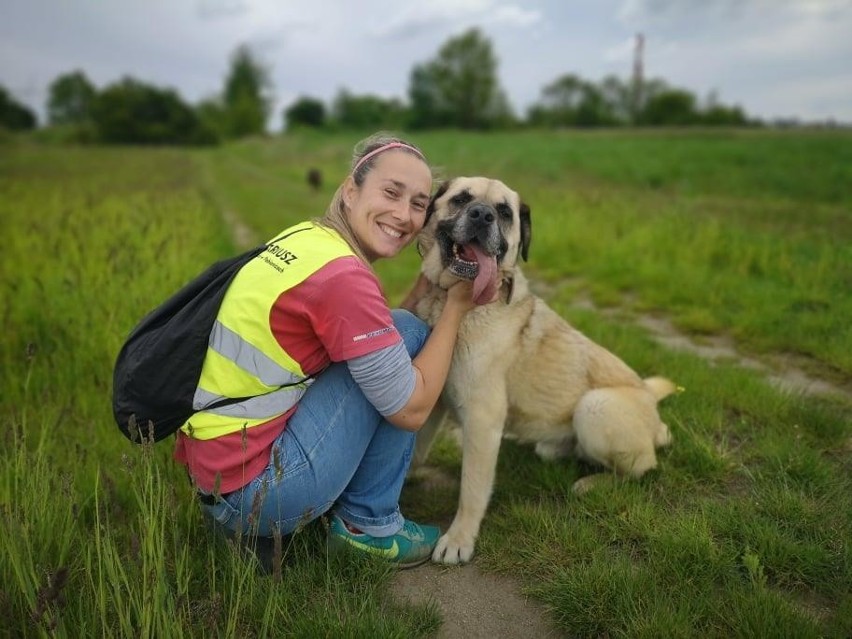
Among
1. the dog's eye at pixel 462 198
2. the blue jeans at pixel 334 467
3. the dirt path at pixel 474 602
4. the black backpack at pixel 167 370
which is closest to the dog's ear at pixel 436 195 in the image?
the dog's eye at pixel 462 198

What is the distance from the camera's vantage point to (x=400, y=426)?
2.33 meters

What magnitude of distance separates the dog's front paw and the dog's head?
1.16 m

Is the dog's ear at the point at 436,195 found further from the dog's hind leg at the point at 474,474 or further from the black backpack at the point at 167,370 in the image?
the black backpack at the point at 167,370

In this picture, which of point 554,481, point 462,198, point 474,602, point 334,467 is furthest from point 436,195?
point 474,602

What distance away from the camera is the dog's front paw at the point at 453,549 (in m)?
2.66

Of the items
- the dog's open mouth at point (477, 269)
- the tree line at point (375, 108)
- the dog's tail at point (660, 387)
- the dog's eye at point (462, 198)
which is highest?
A: the tree line at point (375, 108)

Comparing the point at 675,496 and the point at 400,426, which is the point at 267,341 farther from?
the point at 675,496

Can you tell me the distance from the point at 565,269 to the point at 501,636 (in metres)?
5.81

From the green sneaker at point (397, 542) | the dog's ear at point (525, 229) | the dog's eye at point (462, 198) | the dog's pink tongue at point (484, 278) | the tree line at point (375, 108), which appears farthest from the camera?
the tree line at point (375, 108)

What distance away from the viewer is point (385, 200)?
2.55 m

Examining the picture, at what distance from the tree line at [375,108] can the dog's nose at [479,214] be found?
64839mm

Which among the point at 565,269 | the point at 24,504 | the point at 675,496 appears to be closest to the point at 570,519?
the point at 675,496

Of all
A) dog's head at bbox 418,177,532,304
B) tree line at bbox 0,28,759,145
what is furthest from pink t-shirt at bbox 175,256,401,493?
tree line at bbox 0,28,759,145

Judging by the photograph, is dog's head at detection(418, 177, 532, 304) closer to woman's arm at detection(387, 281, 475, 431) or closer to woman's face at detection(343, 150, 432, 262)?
woman's arm at detection(387, 281, 475, 431)
